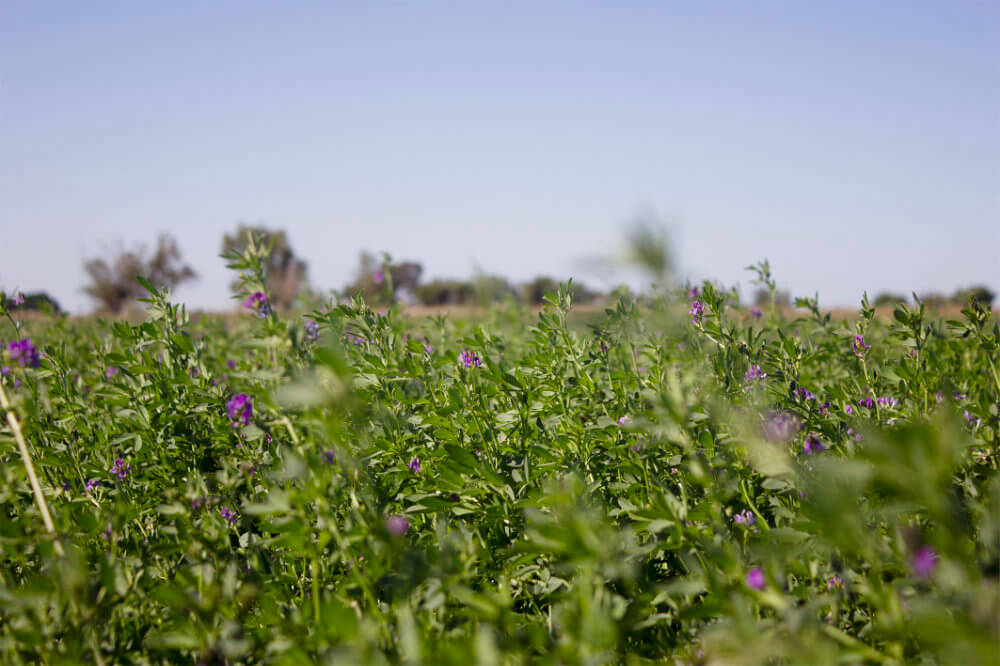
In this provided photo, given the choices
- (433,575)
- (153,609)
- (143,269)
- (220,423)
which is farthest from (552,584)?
(143,269)

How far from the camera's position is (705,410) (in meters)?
1.75

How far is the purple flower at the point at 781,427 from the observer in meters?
1.73

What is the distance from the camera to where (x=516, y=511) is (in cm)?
192

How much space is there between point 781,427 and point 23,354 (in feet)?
7.25

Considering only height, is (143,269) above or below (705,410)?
above

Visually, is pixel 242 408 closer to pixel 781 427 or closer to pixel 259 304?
pixel 259 304

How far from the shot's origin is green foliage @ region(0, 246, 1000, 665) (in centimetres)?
106

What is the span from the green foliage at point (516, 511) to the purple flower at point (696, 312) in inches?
6.7

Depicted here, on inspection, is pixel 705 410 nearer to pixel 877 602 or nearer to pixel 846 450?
pixel 846 450

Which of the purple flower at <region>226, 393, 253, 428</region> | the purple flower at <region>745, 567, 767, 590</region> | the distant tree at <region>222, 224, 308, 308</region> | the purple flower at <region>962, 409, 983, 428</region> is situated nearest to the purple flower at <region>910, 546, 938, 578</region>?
the purple flower at <region>745, 567, 767, 590</region>

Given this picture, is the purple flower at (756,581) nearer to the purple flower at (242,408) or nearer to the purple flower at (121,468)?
the purple flower at (242,408)

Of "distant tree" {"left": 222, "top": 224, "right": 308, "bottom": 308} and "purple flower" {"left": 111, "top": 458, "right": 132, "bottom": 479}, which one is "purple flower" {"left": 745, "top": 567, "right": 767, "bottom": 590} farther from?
"distant tree" {"left": 222, "top": 224, "right": 308, "bottom": 308}

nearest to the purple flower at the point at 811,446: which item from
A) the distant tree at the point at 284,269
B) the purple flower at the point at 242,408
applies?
the purple flower at the point at 242,408

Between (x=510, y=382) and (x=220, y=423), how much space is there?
1139 millimetres
